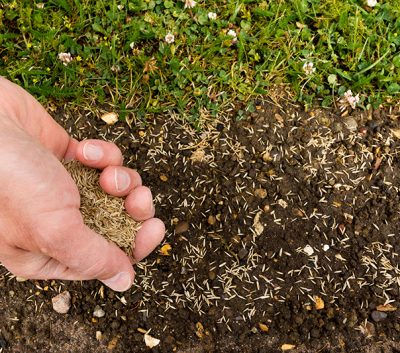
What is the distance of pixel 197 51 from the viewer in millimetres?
3676

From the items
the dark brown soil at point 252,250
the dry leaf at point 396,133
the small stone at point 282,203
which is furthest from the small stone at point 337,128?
the small stone at point 282,203

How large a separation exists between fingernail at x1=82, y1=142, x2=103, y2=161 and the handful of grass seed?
0.09 meters

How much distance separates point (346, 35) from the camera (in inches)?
147

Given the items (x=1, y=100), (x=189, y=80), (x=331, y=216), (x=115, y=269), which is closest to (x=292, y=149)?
(x=331, y=216)

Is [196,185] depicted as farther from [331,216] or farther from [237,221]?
[331,216]

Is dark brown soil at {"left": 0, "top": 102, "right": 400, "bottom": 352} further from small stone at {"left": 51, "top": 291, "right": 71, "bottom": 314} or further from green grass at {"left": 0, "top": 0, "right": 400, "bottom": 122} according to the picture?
green grass at {"left": 0, "top": 0, "right": 400, "bottom": 122}

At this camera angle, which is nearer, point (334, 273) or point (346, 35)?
point (334, 273)

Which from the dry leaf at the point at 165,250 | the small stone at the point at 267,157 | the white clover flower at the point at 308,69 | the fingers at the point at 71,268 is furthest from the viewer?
the white clover flower at the point at 308,69

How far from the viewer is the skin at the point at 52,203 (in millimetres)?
2639

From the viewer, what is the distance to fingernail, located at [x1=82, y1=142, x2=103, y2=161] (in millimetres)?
3141

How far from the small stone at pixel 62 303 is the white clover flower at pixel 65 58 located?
4.82 feet

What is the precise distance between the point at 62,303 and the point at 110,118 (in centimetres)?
119

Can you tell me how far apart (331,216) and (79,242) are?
1565mm

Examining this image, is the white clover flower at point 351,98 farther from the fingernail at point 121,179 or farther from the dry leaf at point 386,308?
the fingernail at point 121,179
